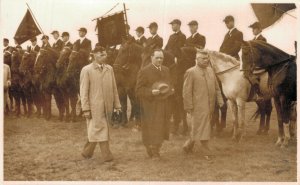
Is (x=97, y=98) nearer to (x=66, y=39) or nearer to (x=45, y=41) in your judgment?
(x=66, y=39)

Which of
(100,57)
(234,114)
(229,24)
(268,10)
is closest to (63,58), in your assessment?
(100,57)

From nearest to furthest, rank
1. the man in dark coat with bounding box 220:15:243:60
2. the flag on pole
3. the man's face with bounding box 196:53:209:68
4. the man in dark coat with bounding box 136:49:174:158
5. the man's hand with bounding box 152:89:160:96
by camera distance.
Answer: the man's hand with bounding box 152:89:160:96 < the man in dark coat with bounding box 136:49:174:158 < the man's face with bounding box 196:53:209:68 < the man in dark coat with bounding box 220:15:243:60 < the flag on pole

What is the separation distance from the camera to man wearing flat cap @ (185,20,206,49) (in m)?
8.50

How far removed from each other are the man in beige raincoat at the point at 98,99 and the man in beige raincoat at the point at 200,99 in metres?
1.01

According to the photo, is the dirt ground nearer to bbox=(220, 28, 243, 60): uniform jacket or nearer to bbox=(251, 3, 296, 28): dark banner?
bbox=(220, 28, 243, 60): uniform jacket

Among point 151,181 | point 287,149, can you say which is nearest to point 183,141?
point 151,181

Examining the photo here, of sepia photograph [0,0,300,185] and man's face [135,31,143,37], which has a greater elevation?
man's face [135,31,143,37]

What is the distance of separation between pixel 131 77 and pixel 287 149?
249 centimetres

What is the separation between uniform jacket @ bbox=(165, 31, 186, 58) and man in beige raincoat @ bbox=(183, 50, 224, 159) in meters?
0.50

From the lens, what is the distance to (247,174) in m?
8.08

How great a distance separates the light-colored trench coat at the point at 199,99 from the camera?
805 cm

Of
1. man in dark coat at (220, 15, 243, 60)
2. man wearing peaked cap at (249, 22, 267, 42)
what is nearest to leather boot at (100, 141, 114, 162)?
man in dark coat at (220, 15, 243, 60)

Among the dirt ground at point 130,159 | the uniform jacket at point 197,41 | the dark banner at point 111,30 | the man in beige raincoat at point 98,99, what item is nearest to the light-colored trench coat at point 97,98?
the man in beige raincoat at point 98,99

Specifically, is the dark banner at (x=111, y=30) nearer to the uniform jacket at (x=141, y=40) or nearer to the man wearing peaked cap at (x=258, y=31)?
the uniform jacket at (x=141, y=40)
